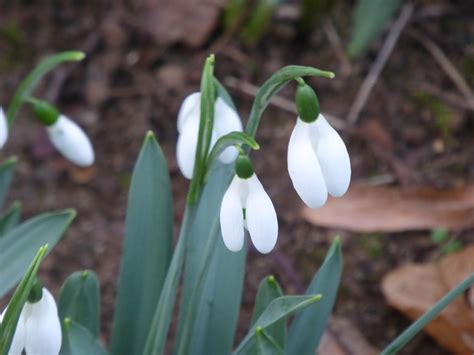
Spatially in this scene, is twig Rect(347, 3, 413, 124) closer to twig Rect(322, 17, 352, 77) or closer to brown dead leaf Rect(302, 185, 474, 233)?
twig Rect(322, 17, 352, 77)

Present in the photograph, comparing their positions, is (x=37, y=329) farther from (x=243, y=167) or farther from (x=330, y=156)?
(x=330, y=156)

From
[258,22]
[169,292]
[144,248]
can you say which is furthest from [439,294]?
[258,22]

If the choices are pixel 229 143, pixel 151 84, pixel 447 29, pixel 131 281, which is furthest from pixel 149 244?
pixel 447 29

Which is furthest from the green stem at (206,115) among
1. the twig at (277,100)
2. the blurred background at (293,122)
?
the twig at (277,100)

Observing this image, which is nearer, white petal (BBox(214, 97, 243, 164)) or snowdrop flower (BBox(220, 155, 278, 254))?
snowdrop flower (BBox(220, 155, 278, 254))

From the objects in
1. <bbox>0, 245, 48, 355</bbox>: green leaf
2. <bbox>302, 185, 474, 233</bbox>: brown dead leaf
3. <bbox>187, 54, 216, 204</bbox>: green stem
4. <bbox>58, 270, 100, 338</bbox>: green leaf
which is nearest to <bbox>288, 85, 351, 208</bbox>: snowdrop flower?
<bbox>187, 54, 216, 204</bbox>: green stem

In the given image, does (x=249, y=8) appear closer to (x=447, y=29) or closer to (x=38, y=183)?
(x=447, y=29)
